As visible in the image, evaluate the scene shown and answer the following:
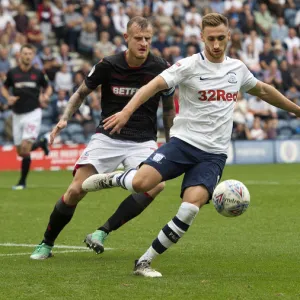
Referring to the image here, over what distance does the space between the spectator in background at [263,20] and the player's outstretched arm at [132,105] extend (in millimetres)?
24565

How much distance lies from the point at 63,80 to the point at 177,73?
17.7m

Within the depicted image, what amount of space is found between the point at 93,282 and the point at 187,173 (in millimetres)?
1331

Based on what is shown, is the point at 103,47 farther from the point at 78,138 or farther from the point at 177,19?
the point at 177,19

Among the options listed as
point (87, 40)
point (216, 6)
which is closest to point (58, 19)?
point (87, 40)

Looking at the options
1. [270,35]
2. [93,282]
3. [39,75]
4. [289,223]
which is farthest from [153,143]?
[270,35]

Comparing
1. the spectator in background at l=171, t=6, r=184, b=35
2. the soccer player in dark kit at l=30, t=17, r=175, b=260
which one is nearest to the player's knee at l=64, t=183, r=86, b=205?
the soccer player in dark kit at l=30, t=17, r=175, b=260

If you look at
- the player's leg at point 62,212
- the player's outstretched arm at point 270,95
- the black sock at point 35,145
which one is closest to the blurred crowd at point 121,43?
the black sock at point 35,145

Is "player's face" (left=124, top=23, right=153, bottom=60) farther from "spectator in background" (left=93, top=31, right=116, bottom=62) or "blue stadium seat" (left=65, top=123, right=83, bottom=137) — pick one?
"spectator in background" (left=93, top=31, right=116, bottom=62)

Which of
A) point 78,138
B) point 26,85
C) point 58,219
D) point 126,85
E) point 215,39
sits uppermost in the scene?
point 215,39

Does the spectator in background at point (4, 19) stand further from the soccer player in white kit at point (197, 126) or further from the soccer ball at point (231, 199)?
the soccer ball at point (231, 199)

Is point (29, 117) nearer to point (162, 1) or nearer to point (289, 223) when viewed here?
point (289, 223)

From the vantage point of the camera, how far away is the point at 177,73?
843 centimetres

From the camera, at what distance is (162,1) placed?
30.7 m

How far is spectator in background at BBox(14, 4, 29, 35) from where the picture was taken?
87.9 feet
